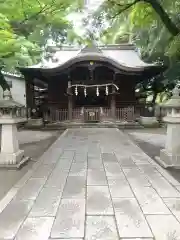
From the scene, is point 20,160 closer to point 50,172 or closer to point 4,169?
point 4,169

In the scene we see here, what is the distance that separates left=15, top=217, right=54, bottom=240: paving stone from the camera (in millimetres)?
3223

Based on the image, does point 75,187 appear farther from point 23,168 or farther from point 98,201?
point 23,168

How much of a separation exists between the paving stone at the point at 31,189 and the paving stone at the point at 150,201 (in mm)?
1740

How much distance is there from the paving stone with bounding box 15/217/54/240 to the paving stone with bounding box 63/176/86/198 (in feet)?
3.13

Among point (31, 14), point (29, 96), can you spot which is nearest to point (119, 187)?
point (31, 14)

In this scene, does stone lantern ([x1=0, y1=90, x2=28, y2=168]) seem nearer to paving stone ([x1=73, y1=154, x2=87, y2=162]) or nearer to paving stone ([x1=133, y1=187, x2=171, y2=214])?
paving stone ([x1=73, y1=154, x2=87, y2=162])

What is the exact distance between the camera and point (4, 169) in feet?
21.9

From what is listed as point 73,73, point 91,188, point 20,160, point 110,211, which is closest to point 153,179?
point 91,188

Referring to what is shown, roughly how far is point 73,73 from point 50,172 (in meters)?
12.7

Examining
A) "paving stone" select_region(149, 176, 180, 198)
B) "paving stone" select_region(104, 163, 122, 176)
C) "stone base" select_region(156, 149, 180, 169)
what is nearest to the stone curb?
"paving stone" select_region(104, 163, 122, 176)

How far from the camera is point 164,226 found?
3.46 m

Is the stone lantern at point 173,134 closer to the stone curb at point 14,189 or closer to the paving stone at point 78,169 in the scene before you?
the paving stone at point 78,169

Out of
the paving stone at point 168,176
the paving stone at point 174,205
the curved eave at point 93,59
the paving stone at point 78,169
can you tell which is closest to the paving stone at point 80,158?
the paving stone at point 78,169

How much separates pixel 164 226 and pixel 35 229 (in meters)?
1.62
